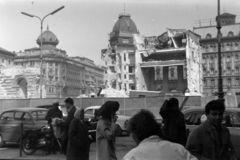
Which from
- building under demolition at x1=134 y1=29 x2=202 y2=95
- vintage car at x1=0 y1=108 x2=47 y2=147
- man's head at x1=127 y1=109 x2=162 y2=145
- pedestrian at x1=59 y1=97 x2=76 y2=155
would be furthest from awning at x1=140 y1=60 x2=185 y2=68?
man's head at x1=127 y1=109 x2=162 y2=145

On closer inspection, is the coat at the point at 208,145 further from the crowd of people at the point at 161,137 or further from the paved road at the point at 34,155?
the paved road at the point at 34,155

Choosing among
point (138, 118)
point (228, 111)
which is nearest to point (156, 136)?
point (138, 118)

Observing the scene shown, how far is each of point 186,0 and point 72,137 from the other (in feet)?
16.9

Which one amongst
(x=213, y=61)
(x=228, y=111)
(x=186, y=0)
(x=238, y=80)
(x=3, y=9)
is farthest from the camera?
(x=213, y=61)

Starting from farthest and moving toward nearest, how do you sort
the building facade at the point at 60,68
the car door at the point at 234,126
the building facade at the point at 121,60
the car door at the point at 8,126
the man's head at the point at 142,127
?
the building facade at the point at 121,60, the building facade at the point at 60,68, the car door at the point at 8,126, the car door at the point at 234,126, the man's head at the point at 142,127

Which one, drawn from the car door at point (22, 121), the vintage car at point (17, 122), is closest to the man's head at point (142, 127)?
the vintage car at point (17, 122)

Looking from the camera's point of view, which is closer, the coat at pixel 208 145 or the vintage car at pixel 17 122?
the coat at pixel 208 145

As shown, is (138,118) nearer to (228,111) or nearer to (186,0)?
(228,111)

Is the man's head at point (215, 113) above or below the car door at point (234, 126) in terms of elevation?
above

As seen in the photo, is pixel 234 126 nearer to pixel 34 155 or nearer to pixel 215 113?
pixel 215 113

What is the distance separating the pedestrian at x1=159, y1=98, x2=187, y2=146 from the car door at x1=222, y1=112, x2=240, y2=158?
2649mm

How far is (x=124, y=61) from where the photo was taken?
58906 mm

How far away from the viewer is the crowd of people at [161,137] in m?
2.11

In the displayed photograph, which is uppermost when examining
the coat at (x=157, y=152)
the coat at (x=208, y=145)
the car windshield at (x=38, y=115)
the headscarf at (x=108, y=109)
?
the headscarf at (x=108, y=109)
